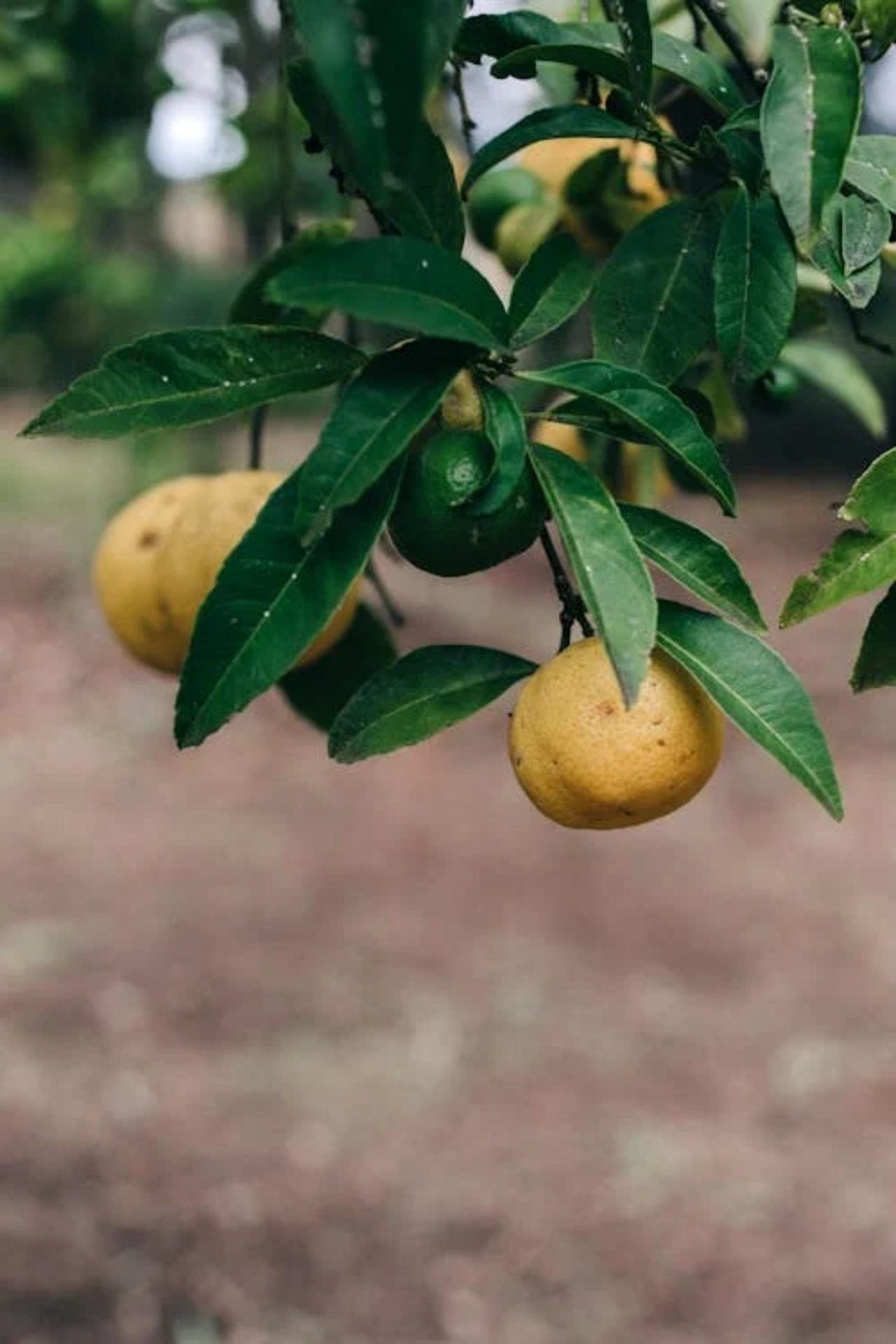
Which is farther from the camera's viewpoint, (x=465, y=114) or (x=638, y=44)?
(x=465, y=114)

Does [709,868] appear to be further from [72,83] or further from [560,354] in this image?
[72,83]

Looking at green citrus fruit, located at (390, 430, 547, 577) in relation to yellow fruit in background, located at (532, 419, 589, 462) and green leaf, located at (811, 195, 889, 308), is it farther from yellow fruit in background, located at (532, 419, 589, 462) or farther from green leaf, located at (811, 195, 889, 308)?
yellow fruit in background, located at (532, 419, 589, 462)

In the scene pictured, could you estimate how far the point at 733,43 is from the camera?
2.43 feet

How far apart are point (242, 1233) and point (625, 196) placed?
206 cm

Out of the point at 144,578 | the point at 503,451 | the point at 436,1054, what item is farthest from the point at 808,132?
the point at 436,1054

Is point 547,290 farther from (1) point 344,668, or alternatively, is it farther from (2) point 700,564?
(1) point 344,668

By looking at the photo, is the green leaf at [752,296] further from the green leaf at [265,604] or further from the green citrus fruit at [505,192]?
the green citrus fruit at [505,192]

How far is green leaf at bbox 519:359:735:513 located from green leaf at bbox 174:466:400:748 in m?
0.09

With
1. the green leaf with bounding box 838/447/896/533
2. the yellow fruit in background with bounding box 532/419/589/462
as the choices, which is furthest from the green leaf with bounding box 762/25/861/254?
the yellow fruit in background with bounding box 532/419/589/462

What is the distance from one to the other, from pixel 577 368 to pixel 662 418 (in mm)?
44

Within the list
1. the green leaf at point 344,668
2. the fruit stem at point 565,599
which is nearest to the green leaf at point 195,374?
the fruit stem at point 565,599

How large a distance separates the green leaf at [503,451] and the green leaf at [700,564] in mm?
63

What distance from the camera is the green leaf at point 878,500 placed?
651mm

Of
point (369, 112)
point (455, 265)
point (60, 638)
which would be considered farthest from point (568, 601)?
point (60, 638)
